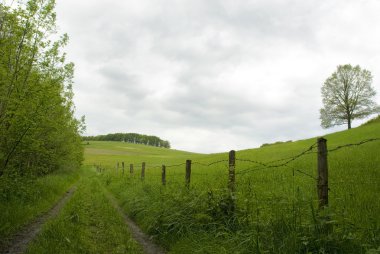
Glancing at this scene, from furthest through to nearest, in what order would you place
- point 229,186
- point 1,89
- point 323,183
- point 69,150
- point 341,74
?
point 341,74 < point 69,150 < point 1,89 < point 229,186 < point 323,183

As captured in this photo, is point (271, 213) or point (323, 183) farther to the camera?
point (271, 213)

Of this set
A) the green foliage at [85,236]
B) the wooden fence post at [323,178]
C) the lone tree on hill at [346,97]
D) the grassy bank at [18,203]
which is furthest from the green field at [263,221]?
the lone tree on hill at [346,97]

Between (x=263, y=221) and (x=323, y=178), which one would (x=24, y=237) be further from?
(x=323, y=178)

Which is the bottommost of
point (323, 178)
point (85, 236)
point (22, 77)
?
point (85, 236)

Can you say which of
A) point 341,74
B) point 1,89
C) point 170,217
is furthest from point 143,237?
point 341,74

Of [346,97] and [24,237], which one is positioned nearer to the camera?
[24,237]

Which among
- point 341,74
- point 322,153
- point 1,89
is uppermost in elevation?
point 341,74

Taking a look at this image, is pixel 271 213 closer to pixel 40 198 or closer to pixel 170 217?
pixel 170 217

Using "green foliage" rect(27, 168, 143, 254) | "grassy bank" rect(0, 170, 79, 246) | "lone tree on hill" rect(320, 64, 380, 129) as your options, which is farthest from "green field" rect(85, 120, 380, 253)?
"lone tree on hill" rect(320, 64, 380, 129)

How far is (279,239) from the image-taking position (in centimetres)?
568

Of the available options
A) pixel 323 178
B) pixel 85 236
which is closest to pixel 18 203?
pixel 85 236

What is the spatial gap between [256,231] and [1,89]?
9549 millimetres

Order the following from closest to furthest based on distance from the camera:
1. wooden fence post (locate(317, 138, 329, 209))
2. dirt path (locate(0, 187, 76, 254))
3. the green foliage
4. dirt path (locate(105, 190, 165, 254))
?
wooden fence post (locate(317, 138, 329, 209))
the green foliage
dirt path (locate(0, 187, 76, 254))
dirt path (locate(105, 190, 165, 254))

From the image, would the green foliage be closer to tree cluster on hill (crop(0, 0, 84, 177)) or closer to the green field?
the green field
